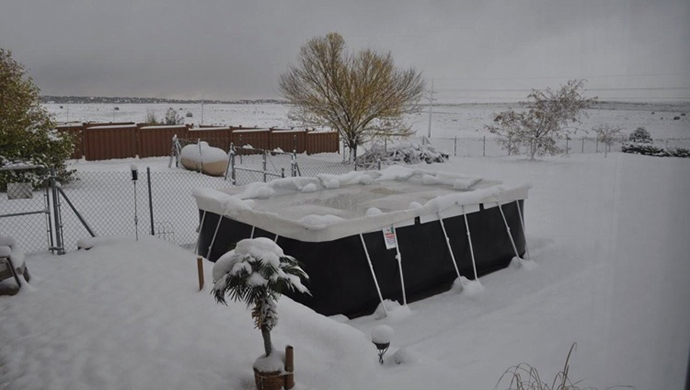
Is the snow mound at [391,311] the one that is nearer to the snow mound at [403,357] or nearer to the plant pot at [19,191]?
the snow mound at [403,357]

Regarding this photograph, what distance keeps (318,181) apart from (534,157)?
4.73 meters

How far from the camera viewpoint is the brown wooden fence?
8680 mm

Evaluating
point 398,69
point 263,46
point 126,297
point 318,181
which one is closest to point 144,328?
point 126,297

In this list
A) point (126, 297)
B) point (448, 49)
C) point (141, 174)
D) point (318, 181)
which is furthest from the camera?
point (141, 174)

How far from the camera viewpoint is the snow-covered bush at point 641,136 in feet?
3.00

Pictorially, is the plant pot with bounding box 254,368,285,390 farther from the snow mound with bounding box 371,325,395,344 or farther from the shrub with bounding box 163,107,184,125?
the shrub with bounding box 163,107,184,125

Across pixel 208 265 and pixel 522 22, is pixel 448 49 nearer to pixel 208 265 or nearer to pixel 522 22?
pixel 522 22

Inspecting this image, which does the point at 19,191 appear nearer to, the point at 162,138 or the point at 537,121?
the point at 162,138

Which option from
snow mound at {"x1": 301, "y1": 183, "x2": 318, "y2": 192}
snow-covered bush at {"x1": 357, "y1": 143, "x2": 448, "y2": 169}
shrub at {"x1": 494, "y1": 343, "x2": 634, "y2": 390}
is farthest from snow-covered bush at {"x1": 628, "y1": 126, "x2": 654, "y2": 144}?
snow-covered bush at {"x1": 357, "y1": 143, "x2": 448, "y2": 169}

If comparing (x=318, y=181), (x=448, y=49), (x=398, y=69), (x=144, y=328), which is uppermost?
(x=398, y=69)

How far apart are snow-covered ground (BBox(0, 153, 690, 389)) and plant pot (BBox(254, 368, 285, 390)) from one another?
10cm

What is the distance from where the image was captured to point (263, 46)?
2926mm

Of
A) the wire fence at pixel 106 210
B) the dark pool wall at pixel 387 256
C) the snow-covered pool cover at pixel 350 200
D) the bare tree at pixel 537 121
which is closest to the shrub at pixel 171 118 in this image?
the wire fence at pixel 106 210

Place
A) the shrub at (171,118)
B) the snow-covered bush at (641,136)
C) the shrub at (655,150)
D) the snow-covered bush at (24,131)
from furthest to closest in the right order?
the shrub at (171,118), the snow-covered bush at (24,131), the snow-covered bush at (641,136), the shrub at (655,150)
